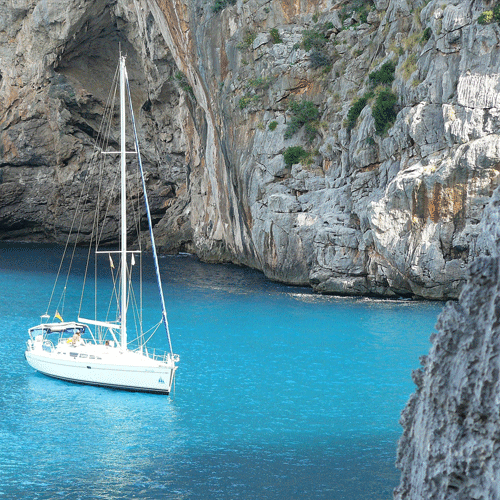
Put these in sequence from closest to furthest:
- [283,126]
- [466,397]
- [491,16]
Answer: [466,397] < [491,16] < [283,126]

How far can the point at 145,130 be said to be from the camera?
72562 mm

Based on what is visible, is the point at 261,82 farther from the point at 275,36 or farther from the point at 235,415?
the point at 235,415

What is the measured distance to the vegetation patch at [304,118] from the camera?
48.0m

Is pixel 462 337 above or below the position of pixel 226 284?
above

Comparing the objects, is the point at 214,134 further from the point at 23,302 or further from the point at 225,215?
the point at 23,302

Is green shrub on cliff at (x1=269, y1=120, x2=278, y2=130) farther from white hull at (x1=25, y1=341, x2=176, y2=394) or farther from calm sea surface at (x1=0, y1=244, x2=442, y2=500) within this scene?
white hull at (x1=25, y1=341, x2=176, y2=394)

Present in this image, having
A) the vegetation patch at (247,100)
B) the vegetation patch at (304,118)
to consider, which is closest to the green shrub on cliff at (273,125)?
the vegetation patch at (304,118)

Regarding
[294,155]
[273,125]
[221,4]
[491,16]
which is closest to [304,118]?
[273,125]

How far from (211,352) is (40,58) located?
161ft

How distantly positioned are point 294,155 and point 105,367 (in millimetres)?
27699

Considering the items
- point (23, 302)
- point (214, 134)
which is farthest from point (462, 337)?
point (214, 134)

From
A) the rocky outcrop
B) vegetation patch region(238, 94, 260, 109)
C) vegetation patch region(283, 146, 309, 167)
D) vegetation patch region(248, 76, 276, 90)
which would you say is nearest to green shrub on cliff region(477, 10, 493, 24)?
vegetation patch region(283, 146, 309, 167)

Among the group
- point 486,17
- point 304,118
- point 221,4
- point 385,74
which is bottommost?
point 304,118

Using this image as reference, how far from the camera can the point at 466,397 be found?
7512 millimetres
